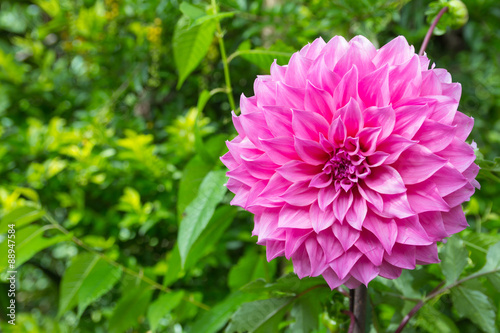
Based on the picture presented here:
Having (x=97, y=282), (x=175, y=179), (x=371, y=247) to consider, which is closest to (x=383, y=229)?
(x=371, y=247)

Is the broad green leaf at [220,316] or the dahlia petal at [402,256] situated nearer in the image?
the dahlia petal at [402,256]

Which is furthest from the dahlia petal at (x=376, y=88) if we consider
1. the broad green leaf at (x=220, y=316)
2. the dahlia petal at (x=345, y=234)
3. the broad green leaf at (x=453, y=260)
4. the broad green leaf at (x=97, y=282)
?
the broad green leaf at (x=97, y=282)

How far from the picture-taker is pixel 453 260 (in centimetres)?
44

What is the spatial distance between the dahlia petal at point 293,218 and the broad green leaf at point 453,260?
20 cm

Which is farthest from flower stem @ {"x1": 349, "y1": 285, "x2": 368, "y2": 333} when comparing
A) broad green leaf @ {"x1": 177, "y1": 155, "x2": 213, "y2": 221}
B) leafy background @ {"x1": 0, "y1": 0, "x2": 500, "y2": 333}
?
broad green leaf @ {"x1": 177, "y1": 155, "x2": 213, "y2": 221}

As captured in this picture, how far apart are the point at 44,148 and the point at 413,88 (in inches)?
36.1

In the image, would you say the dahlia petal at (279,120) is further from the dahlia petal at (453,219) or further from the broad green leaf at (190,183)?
the broad green leaf at (190,183)

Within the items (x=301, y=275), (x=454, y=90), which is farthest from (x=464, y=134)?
(x=301, y=275)

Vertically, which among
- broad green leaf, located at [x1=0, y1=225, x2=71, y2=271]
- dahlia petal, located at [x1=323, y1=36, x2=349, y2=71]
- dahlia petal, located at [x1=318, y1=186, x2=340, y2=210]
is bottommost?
broad green leaf, located at [x1=0, y1=225, x2=71, y2=271]

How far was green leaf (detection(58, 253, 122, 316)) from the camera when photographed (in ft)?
2.03

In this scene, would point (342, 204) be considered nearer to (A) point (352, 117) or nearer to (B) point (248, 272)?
(A) point (352, 117)

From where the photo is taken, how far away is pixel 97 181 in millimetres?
920

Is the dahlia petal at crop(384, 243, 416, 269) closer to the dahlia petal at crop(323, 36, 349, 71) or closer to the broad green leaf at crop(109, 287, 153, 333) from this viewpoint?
the dahlia petal at crop(323, 36, 349, 71)

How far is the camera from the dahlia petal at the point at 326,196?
335 mm
